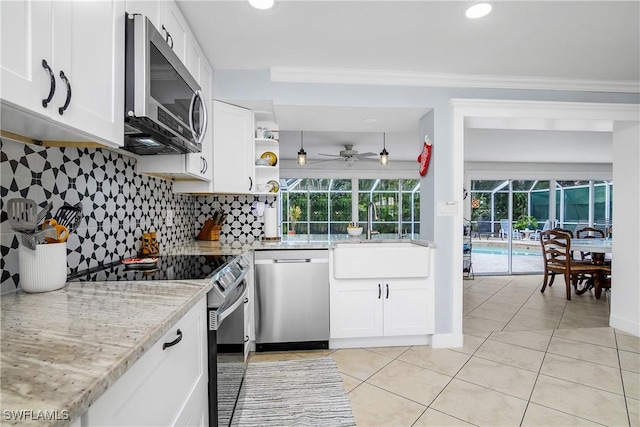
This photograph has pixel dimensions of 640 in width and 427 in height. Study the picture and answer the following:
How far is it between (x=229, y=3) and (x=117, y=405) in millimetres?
1945

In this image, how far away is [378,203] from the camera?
7.26m

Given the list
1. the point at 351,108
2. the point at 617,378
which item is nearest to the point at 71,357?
the point at 351,108

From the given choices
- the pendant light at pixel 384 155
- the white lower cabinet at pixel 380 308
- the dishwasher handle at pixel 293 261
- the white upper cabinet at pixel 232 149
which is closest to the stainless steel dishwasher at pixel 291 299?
→ the dishwasher handle at pixel 293 261

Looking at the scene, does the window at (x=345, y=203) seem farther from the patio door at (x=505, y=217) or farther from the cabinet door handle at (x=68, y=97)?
the cabinet door handle at (x=68, y=97)

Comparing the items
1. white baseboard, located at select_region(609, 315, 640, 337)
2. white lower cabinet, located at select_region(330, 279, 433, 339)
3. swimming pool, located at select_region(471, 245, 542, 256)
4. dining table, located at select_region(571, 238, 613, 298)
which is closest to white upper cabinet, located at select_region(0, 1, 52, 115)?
white lower cabinet, located at select_region(330, 279, 433, 339)

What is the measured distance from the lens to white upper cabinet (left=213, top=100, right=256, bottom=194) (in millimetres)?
2686

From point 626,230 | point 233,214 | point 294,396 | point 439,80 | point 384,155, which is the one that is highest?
point 439,80

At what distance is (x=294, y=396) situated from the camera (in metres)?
2.03

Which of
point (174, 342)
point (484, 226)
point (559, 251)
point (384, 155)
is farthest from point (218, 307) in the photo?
point (484, 226)

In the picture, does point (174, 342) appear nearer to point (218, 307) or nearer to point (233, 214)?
point (218, 307)

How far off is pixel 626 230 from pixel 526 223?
3997 millimetres

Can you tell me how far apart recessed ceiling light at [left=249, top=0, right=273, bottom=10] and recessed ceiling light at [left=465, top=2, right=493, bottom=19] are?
1133 millimetres

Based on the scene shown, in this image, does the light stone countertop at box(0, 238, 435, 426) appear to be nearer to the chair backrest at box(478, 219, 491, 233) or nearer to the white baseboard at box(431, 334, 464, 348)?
the white baseboard at box(431, 334, 464, 348)

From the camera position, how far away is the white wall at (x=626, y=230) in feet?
9.98
